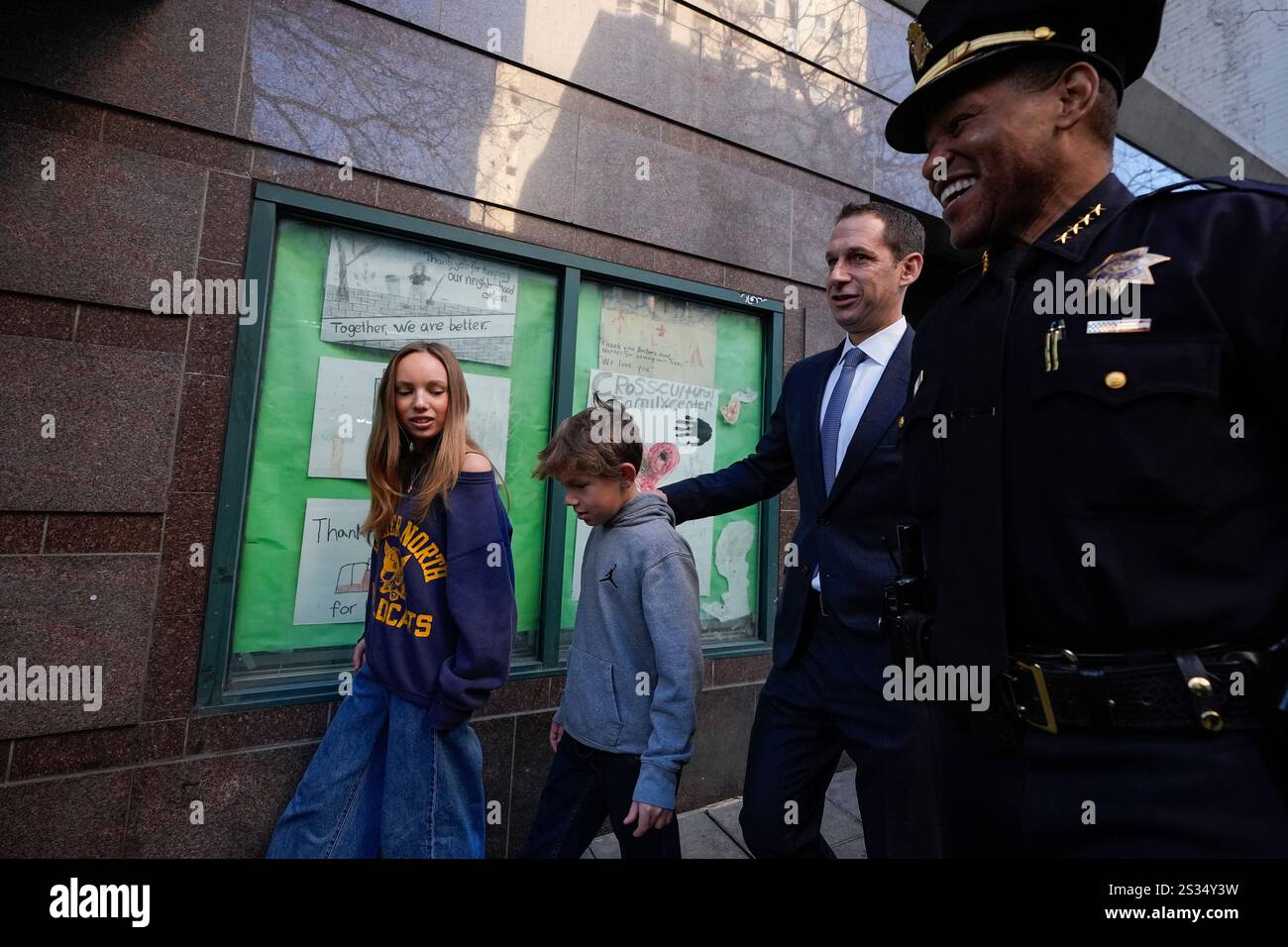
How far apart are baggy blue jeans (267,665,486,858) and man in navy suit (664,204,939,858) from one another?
43.4 inches

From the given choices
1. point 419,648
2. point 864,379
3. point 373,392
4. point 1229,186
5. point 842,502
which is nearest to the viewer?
point 1229,186

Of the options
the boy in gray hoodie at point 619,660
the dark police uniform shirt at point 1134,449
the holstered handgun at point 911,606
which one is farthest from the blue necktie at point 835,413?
the dark police uniform shirt at point 1134,449

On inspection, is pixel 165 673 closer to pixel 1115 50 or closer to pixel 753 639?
pixel 753 639

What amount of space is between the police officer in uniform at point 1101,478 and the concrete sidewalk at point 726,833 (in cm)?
247

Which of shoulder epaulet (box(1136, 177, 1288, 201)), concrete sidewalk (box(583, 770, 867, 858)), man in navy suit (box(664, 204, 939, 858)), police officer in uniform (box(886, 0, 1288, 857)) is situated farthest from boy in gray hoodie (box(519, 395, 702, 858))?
shoulder epaulet (box(1136, 177, 1288, 201))

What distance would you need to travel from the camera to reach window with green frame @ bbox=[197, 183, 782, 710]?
10.5 feet

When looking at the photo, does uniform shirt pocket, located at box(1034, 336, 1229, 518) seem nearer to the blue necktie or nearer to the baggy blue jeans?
the blue necktie

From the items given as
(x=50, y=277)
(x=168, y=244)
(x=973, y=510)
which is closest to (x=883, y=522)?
(x=973, y=510)

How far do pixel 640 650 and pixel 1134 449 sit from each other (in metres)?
1.78

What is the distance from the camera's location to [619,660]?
2602 mm

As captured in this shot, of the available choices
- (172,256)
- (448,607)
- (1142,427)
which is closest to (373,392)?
(172,256)

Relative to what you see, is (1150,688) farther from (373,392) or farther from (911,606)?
(373,392)

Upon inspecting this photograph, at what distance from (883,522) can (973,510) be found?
108 cm

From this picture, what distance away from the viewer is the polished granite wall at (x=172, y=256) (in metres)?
2.72
